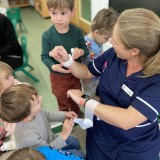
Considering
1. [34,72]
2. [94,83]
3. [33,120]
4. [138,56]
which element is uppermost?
[138,56]

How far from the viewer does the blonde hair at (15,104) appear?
1.07 meters

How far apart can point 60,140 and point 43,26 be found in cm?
350

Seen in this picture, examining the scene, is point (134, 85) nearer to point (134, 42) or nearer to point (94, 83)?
point (134, 42)

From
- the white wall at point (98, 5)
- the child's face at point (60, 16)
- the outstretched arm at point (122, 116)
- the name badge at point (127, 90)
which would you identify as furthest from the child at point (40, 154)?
the white wall at point (98, 5)

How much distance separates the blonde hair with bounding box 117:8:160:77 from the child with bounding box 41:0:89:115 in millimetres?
499

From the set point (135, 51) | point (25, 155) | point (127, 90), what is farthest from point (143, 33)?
point (25, 155)

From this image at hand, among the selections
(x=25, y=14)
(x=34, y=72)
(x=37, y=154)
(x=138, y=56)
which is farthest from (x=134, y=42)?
(x=25, y=14)

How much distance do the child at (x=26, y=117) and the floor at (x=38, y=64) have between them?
48 cm

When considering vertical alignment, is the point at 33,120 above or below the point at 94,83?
above

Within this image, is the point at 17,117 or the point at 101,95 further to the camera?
the point at 101,95

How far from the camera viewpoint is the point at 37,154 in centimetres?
96

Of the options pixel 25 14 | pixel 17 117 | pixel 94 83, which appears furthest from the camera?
pixel 25 14

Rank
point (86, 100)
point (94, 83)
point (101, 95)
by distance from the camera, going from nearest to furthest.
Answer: point (86, 100) < point (101, 95) < point (94, 83)

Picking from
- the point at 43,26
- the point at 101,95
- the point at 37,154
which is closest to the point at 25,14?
the point at 43,26
